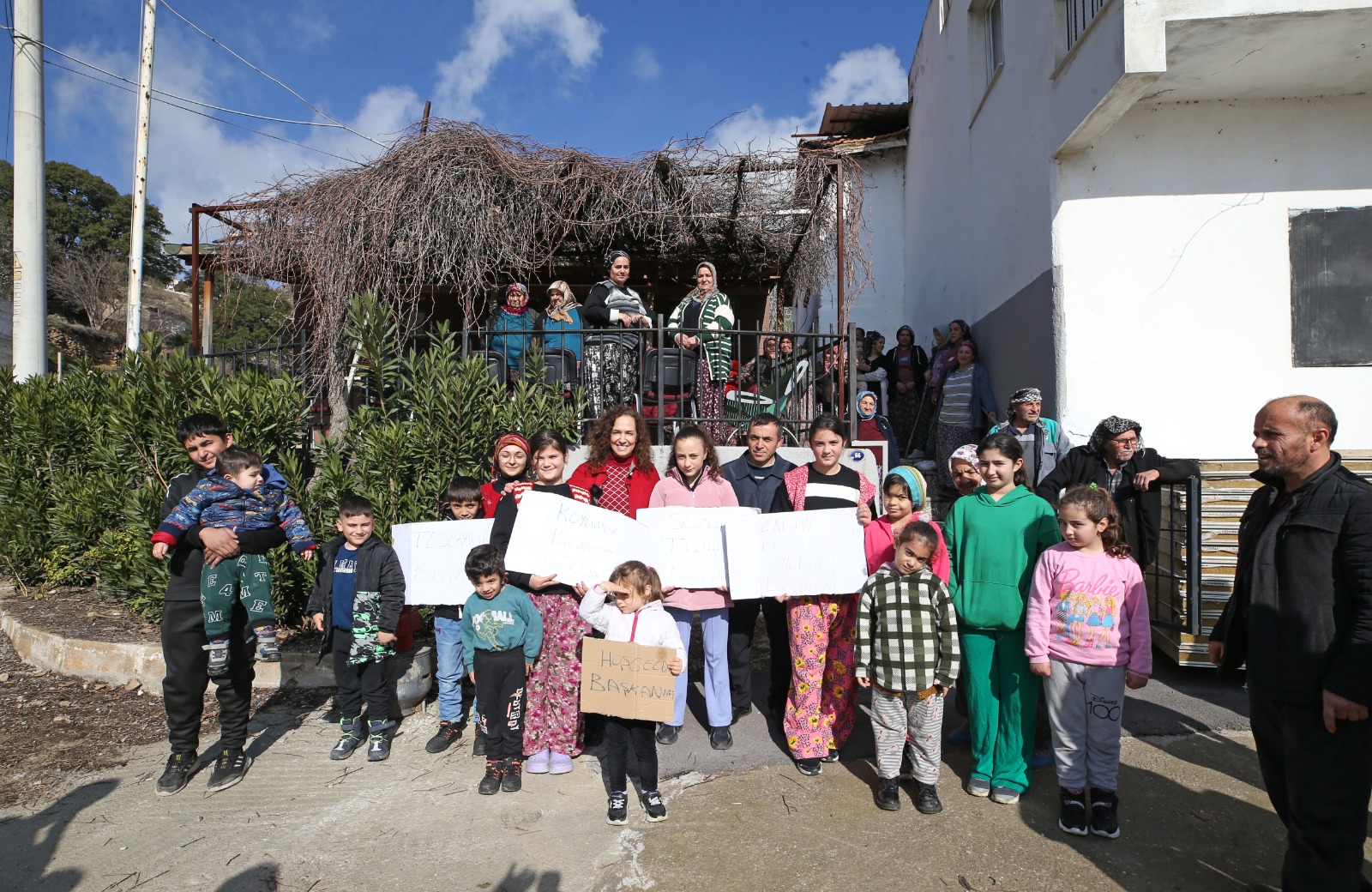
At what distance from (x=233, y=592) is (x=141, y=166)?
1104 cm

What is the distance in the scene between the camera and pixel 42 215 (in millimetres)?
9773

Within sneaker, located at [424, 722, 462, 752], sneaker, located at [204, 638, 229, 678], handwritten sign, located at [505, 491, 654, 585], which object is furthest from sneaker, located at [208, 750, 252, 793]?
handwritten sign, located at [505, 491, 654, 585]

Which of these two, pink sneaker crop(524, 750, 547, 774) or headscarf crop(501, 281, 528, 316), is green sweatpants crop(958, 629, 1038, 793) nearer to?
pink sneaker crop(524, 750, 547, 774)

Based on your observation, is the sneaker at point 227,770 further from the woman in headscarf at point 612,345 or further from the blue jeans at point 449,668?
the woman in headscarf at point 612,345

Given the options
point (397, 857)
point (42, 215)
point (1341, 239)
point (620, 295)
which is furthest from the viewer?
point (42, 215)

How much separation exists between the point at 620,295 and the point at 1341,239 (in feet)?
20.6

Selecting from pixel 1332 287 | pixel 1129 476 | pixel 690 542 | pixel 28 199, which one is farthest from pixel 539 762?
pixel 28 199

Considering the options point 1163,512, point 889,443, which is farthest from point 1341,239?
point 889,443

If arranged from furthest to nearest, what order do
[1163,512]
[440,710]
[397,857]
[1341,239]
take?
[1341,239], [1163,512], [440,710], [397,857]

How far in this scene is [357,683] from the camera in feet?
14.3

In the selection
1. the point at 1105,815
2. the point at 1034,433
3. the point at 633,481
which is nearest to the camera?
the point at 1105,815

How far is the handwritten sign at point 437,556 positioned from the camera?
4.50 metres

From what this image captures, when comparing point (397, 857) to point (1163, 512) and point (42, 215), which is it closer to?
point (1163, 512)

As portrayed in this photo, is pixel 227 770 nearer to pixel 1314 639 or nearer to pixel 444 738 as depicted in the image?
pixel 444 738
